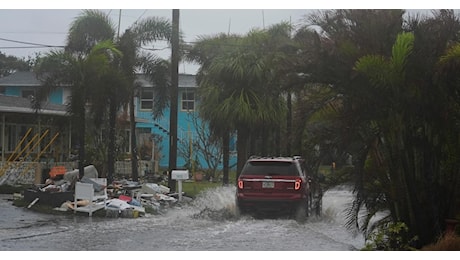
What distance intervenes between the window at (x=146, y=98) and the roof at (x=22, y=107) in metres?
1.25

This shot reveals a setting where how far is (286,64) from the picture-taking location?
1126 centimetres

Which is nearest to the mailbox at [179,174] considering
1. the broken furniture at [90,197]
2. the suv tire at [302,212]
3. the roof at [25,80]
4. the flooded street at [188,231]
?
the flooded street at [188,231]

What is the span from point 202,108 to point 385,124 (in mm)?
3056

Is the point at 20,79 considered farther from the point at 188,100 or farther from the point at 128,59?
the point at 188,100

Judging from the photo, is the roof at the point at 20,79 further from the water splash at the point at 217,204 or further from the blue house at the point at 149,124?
the water splash at the point at 217,204

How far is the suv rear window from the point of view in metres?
12.5

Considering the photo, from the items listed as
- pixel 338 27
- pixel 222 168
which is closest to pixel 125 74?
pixel 222 168

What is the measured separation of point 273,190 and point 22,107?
14.4 feet

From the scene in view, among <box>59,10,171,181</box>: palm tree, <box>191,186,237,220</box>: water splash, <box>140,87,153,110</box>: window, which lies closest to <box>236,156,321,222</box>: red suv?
<box>191,186,237,220</box>: water splash

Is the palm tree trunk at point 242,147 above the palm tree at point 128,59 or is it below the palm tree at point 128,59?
below

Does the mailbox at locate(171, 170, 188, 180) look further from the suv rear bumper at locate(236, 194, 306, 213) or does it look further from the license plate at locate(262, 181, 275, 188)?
the license plate at locate(262, 181, 275, 188)

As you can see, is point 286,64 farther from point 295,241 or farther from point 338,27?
point 295,241

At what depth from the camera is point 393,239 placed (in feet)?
36.0

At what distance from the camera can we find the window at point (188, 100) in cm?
1262
